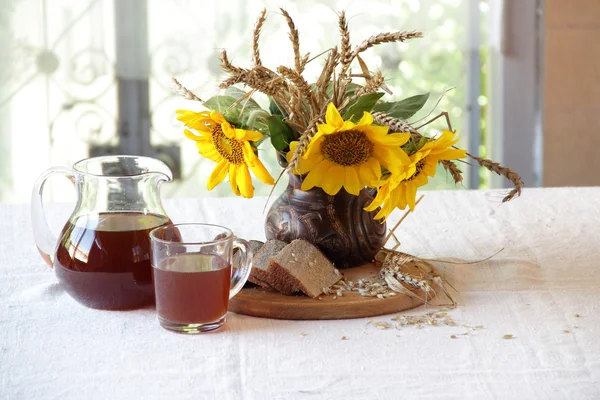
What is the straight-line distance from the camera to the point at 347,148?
37.9 inches

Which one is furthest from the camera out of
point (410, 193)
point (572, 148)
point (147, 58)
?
point (572, 148)

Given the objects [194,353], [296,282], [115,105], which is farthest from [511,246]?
[115,105]

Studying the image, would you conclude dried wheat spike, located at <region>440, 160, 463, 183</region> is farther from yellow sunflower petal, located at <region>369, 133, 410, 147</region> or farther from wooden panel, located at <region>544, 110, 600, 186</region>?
wooden panel, located at <region>544, 110, 600, 186</region>

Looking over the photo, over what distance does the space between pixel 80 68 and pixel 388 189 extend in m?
1.79

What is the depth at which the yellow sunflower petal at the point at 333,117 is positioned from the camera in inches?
35.8

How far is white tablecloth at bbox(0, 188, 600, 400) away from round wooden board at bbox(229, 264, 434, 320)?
1 cm

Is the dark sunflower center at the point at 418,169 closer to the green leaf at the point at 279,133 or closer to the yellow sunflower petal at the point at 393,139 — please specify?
the yellow sunflower petal at the point at 393,139

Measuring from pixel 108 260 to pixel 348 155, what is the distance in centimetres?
29

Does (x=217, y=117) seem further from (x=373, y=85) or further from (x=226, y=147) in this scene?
(x=373, y=85)

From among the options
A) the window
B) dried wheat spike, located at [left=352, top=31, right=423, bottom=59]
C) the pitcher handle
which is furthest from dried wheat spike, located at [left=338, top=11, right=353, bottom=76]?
the window

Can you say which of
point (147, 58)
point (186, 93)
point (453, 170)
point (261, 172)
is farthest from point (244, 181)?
point (147, 58)

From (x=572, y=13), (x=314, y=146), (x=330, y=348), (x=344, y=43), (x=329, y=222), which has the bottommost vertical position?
(x=330, y=348)

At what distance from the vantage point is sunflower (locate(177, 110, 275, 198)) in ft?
3.18

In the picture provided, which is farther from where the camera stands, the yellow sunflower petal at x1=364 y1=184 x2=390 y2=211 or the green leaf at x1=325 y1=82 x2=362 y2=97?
the green leaf at x1=325 y1=82 x2=362 y2=97
